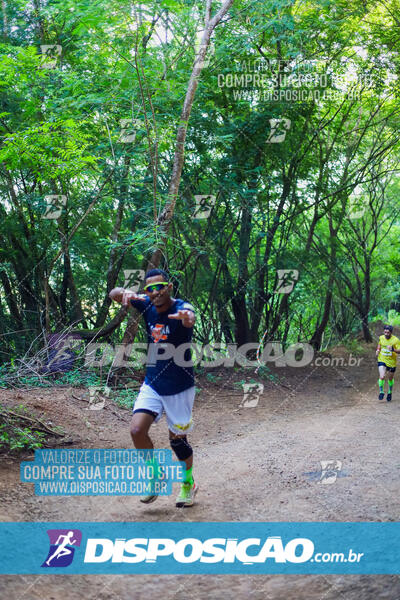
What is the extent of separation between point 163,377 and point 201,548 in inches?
58.3

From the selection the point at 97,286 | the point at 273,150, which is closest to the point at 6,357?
the point at 97,286

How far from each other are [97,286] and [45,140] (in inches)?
301

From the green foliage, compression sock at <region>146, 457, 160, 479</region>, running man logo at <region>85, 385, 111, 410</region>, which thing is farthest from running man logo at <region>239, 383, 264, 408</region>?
compression sock at <region>146, 457, 160, 479</region>

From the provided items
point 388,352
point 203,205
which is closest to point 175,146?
point 203,205

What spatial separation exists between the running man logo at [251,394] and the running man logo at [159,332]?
751 centimetres

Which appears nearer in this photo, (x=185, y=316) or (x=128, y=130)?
(x=185, y=316)

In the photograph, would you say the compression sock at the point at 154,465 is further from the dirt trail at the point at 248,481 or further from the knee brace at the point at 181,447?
the dirt trail at the point at 248,481

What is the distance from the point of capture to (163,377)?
5102 millimetres

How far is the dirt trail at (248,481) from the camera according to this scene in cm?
375

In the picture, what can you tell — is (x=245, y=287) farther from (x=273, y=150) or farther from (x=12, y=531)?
(x=12, y=531)

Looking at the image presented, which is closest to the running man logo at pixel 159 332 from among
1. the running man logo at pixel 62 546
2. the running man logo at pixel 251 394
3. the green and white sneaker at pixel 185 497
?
the green and white sneaker at pixel 185 497

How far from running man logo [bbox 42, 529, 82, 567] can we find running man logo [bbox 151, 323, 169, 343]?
1774 millimetres

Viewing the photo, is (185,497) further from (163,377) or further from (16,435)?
(16,435)

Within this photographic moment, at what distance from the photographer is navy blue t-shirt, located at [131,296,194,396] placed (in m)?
5.05
